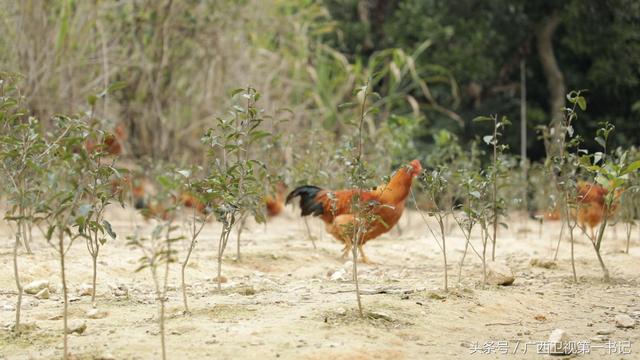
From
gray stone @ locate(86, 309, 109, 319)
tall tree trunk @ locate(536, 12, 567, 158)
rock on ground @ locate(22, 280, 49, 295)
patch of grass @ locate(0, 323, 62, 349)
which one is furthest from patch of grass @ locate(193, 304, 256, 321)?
tall tree trunk @ locate(536, 12, 567, 158)

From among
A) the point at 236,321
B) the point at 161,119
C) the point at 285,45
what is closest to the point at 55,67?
the point at 161,119

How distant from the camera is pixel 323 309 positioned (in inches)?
164

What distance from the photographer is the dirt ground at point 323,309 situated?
142 inches

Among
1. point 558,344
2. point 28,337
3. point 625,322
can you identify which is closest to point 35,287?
point 28,337

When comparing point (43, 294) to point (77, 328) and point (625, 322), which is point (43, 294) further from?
point (625, 322)

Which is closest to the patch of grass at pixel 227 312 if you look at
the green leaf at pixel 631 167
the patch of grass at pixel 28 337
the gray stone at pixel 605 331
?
the patch of grass at pixel 28 337

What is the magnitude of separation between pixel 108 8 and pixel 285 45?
383 centimetres

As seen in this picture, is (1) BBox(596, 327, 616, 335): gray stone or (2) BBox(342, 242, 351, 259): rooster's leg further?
(2) BBox(342, 242, 351, 259): rooster's leg

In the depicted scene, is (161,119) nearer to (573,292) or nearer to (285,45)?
(285,45)

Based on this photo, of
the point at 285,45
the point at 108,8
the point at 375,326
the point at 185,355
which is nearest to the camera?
the point at 185,355

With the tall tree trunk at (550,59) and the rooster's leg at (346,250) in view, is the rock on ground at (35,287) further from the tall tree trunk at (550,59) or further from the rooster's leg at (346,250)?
the tall tree trunk at (550,59)

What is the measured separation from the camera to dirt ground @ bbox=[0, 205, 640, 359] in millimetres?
3600

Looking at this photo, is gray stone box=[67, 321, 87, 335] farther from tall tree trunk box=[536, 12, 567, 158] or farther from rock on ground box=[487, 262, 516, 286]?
tall tree trunk box=[536, 12, 567, 158]

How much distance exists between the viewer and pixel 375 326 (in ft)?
12.8
